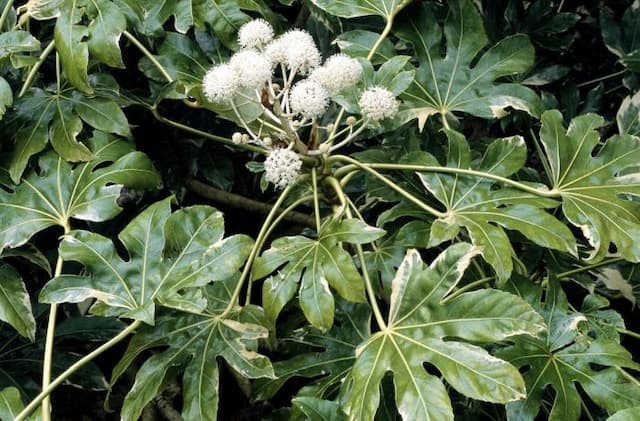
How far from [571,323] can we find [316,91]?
0.51 m

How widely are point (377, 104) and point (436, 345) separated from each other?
0.34 m

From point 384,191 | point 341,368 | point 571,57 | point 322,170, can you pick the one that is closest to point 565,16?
point 571,57

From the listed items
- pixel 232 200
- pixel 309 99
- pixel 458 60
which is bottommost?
pixel 232 200

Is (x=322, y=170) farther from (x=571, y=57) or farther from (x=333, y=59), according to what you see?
(x=571, y=57)

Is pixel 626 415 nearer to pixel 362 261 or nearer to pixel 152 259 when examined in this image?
pixel 362 261

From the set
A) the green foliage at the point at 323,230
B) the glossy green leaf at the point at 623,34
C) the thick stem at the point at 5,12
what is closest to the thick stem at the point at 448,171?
the green foliage at the point at 323,230

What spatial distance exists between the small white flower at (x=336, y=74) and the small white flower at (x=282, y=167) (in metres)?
0.11

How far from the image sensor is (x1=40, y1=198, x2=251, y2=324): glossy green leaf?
981mm

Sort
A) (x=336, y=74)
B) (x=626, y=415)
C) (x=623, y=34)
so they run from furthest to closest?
(x=623, y=34) → (x=336, y=74) → (x=626, y=415)

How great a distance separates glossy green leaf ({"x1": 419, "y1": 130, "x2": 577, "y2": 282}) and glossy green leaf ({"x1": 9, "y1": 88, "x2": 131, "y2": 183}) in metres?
0.51

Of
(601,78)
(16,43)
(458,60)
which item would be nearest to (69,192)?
(16,43)

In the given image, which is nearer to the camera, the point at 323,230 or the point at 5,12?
the point at 323,230

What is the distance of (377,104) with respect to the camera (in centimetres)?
103

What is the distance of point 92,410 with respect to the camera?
69.0 inches
